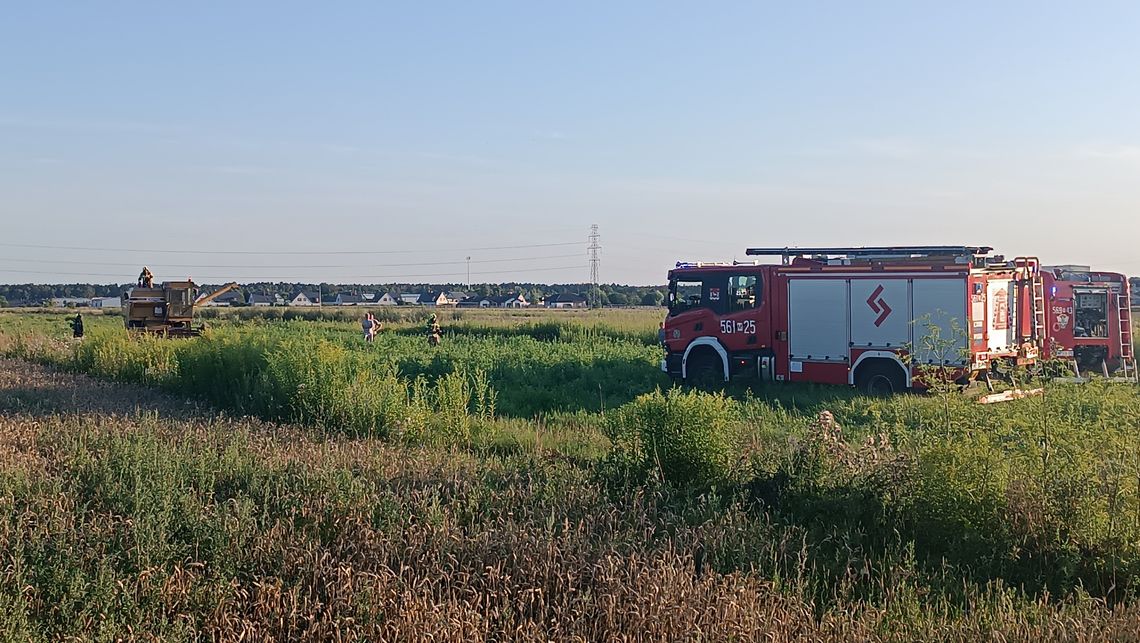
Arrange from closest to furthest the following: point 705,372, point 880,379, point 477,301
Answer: point 880,379, point 705,372, point 477,301

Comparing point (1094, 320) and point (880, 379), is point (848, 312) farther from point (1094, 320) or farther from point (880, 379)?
point (1094, 320)

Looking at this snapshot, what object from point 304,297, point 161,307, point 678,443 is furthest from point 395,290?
point 678,443

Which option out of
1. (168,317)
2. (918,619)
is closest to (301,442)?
(918,619)

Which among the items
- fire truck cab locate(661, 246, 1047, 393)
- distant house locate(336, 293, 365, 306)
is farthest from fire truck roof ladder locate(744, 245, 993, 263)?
distant house locate(336, 293, 365, 306)

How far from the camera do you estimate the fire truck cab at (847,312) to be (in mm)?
19094

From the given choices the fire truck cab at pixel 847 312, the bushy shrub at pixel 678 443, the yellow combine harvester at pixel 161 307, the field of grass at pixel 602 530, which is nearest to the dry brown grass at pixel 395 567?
the field of grass at pixel 602 530

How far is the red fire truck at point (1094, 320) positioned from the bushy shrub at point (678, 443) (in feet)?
52.4

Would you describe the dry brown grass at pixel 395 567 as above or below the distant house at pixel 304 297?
below

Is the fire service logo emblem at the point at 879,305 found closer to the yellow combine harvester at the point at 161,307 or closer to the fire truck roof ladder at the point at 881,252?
the fire truck roof ladder at the point at 881,252

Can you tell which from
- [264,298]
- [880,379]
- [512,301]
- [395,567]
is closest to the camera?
[395,567]

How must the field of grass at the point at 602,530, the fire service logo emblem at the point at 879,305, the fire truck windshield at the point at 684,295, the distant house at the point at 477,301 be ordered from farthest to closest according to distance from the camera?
the distant house at the point at 477,301, the fire truck windshield at the point at 684,295, the fire service logo emblem at the point at 879,305, the field of grass at the point at 602,530

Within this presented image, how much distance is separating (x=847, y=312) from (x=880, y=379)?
1370mm

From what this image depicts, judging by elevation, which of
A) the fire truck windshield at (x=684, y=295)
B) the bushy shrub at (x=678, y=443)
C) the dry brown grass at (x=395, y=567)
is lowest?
the dry brown grass at (x=395, y=567)

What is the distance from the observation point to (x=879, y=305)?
1972 cm
